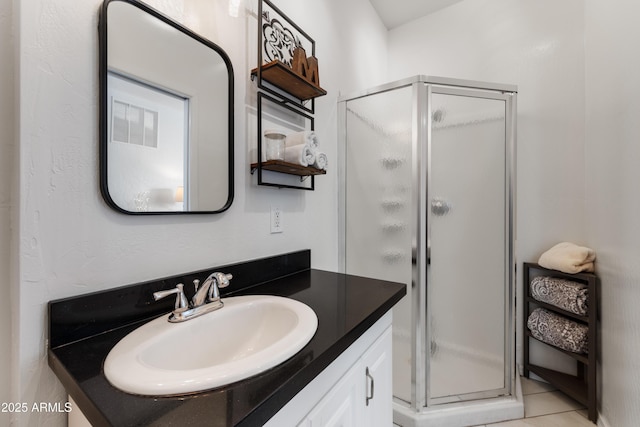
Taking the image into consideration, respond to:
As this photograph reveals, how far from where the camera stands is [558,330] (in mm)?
1704

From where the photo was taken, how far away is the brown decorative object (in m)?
1.29

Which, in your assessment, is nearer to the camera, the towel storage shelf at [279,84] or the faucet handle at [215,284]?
the faucet handle at [215,284]

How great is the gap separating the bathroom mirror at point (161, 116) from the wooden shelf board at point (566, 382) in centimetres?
223

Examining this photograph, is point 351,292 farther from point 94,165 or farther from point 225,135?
point 94,165

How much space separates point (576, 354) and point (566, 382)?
0.25 meters

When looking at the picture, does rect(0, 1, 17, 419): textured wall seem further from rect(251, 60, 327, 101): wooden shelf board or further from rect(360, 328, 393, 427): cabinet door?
rect(360, 328, 393, 427): cabinet door

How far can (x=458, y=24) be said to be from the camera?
2.22 metres

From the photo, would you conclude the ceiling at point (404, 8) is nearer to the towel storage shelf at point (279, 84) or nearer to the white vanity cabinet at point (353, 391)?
the towel storage shelf at point (279, 84)

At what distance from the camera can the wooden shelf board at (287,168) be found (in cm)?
114

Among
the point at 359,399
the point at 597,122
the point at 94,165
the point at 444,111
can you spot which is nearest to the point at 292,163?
the point at 94,165

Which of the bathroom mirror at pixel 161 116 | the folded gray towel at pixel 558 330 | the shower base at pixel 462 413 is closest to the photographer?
the bathroom mirror at pixel 161 116

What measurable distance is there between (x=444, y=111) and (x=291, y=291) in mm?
1345

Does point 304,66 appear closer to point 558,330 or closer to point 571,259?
point 571,259

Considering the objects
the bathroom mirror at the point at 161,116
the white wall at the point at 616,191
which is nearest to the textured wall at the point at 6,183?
the bathroom mirror at the point at 161,116
